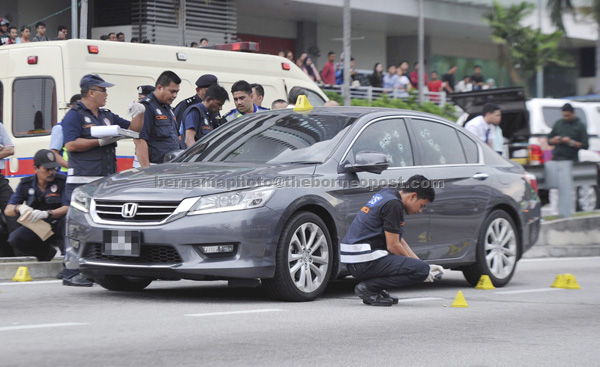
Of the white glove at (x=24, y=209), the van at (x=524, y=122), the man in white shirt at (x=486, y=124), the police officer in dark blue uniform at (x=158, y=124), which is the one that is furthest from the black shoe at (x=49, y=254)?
the van at (x=524, y=122)

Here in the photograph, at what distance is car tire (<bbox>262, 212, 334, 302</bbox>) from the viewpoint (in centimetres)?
833

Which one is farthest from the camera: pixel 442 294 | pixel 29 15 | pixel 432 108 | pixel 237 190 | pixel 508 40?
pixel 508 40

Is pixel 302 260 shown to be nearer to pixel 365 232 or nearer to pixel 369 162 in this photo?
pixel 365 232

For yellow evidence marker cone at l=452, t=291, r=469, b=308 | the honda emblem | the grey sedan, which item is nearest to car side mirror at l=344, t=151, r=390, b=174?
the grey sedan

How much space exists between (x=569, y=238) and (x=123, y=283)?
30.9 feet

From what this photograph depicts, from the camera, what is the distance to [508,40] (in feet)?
147

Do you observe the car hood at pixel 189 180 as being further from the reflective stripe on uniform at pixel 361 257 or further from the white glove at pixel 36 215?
the white glove at pixel 36 215

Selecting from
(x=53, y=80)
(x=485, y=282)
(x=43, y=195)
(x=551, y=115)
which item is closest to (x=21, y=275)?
(x=43, y=195)

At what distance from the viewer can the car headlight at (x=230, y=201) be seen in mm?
8094

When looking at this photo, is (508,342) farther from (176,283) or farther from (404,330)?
(176,283)

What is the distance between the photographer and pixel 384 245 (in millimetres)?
8773

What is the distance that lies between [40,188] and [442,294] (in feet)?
13.4

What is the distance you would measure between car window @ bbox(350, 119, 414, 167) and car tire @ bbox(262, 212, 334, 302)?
979mm

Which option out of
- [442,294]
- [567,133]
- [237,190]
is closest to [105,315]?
[237,190]
